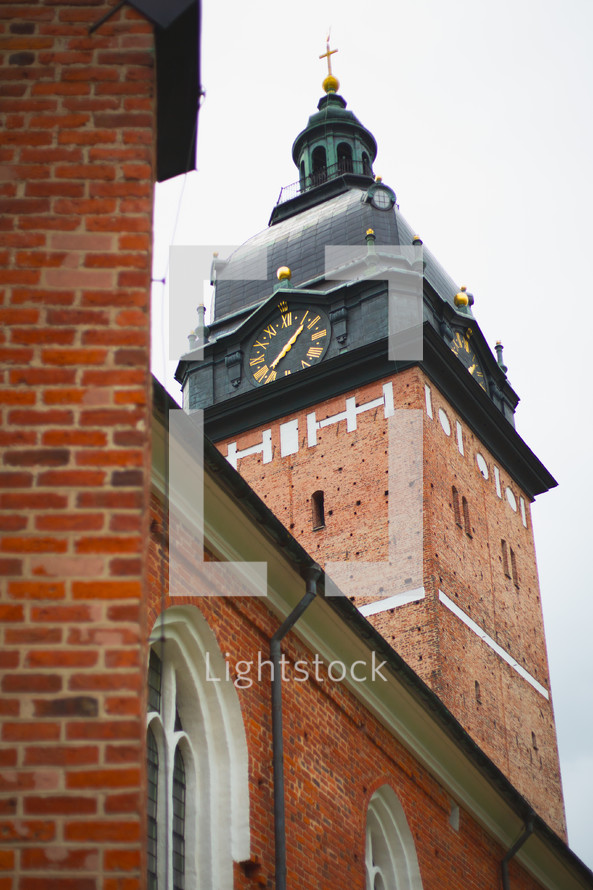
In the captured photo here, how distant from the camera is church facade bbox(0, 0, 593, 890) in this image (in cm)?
382

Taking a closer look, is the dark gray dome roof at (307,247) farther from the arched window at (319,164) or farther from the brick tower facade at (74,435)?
the brick tower facade at (74,435)

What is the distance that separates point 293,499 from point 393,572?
10.7 ft

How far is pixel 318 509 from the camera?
2633cm

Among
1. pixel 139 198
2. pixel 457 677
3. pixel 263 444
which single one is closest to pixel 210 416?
pixel 263 444

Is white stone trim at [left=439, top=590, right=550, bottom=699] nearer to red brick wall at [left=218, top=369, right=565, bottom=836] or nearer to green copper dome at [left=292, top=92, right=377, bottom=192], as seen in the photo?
red brick wall at [left=218, top=369, right=565, bottom=836]

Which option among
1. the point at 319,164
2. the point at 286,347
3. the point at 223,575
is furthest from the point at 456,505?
the point at 223,575

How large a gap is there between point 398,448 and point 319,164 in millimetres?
13894

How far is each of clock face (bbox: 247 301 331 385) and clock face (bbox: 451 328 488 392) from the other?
10.7 ft

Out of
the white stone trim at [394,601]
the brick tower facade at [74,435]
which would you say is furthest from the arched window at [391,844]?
the white stone trim at [394,601]

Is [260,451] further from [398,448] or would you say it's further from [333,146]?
[333,146]

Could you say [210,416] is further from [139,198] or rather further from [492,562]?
[139,198]

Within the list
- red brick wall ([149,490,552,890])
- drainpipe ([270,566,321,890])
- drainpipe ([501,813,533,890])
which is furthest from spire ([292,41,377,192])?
drainpipe ([270,566,321,890])

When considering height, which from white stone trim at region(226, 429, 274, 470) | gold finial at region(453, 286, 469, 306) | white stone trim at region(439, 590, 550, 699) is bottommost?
white stone trim at region(439, 590, 550, 699)

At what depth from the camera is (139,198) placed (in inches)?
175
